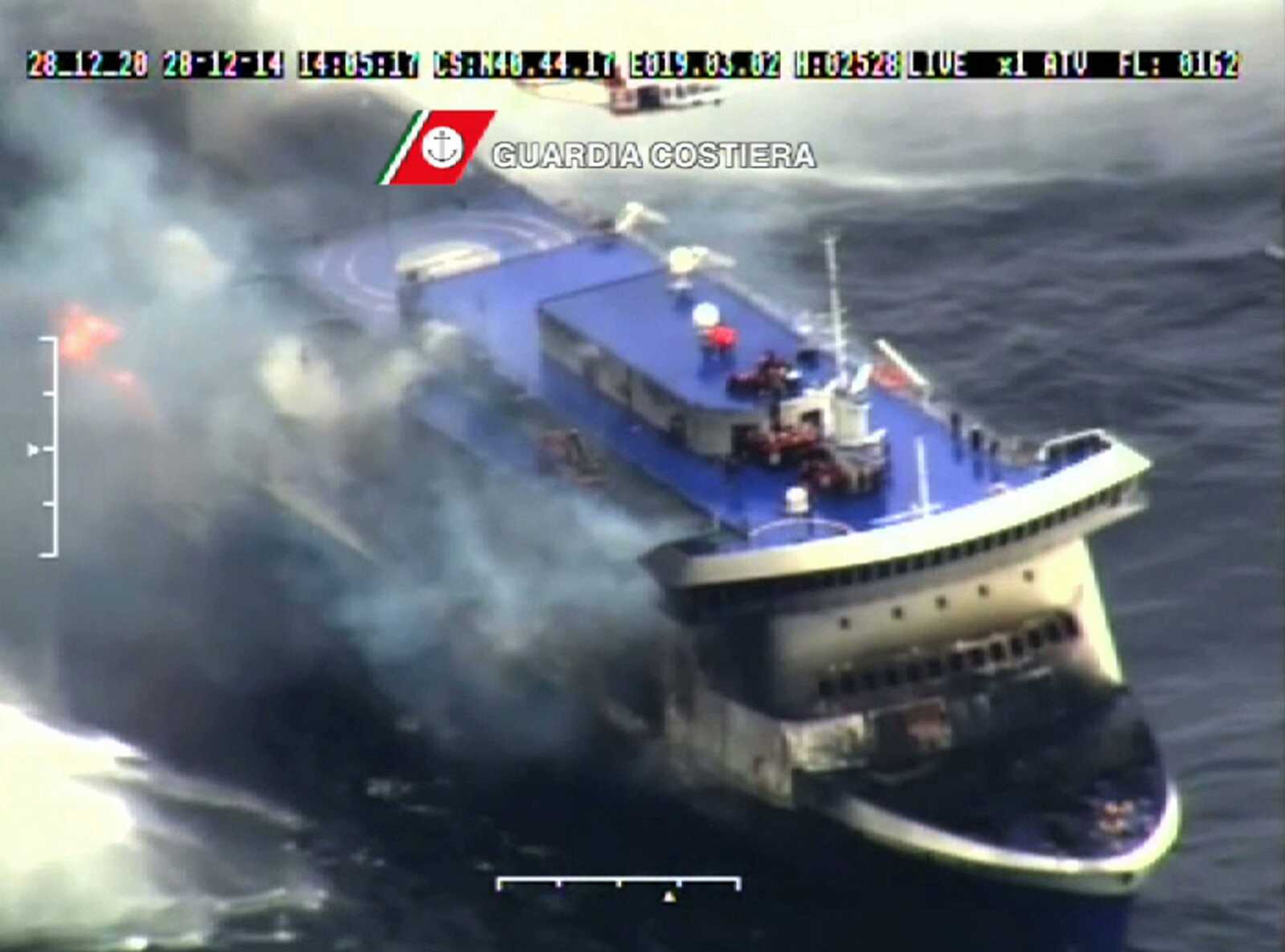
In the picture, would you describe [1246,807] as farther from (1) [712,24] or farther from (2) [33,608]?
(2) [33,608]

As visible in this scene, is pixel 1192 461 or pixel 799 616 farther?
pixel 1192 461

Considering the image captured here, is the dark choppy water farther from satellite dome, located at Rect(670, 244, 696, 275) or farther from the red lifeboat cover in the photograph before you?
the red lifeboat cover

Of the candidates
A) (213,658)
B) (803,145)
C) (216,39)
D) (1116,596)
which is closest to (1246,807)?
(1116,596)

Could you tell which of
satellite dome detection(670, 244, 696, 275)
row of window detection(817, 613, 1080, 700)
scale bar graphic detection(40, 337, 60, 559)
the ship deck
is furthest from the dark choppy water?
row of window detection(817, 613, 1080, 700)

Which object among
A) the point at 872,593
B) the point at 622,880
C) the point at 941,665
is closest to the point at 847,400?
the point at 872,593

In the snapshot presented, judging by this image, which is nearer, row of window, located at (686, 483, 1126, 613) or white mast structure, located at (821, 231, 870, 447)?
row of window, located at (686, 483, 1126, 613)

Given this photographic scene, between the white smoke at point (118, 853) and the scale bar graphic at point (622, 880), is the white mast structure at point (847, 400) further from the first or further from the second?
the white smoke at point (118, 853)
